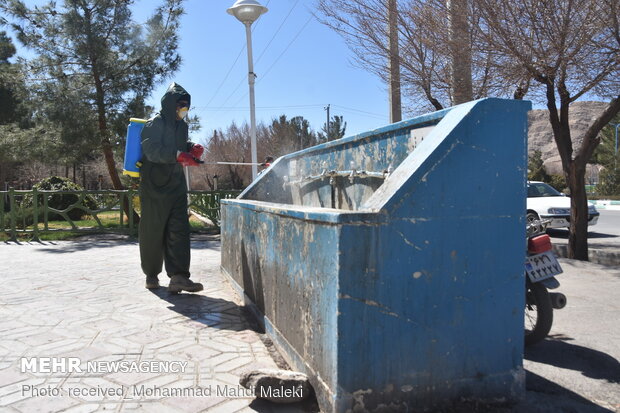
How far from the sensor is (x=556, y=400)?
2502mm

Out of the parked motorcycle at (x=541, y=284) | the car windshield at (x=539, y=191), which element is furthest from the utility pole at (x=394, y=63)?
the car windshield at (x=539, y=191)

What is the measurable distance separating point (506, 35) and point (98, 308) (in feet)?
18.9

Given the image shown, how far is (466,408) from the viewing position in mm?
2289

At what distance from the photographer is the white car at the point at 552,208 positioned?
11.7 metres

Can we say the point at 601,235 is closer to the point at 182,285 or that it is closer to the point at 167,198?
the point at 182,285

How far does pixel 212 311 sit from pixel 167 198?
1.25 meters

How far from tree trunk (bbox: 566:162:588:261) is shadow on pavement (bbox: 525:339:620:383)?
4.56 meters

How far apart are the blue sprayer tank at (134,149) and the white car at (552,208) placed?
933 cm

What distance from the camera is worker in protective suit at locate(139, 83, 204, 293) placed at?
4.57 m

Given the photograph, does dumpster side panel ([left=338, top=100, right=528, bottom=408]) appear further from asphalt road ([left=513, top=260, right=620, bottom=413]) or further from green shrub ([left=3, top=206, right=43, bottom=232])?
green shrub ([left=3, top=206, right=43, bottom=232])

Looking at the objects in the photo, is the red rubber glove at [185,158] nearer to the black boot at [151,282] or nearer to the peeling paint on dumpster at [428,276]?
the black boot at [151,282]

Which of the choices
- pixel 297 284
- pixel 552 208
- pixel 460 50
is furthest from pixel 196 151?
pixel 552 208

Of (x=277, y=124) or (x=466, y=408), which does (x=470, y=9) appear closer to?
(x=466, y=408)

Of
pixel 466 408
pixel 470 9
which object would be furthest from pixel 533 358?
pixel 470 9
